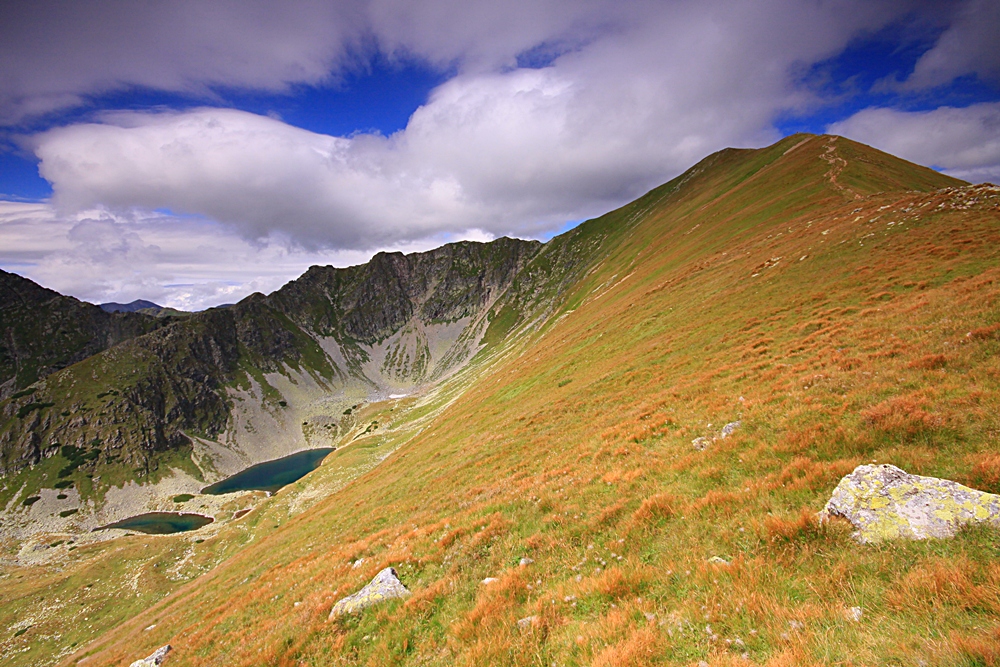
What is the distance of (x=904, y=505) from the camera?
22.8ft

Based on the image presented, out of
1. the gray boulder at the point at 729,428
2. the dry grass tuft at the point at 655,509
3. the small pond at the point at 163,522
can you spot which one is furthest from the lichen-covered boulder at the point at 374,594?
the small pond at the point at 163,522

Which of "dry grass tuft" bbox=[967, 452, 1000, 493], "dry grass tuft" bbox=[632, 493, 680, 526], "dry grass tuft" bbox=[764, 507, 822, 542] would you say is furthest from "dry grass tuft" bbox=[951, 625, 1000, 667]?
"dry grass tuft" bbox=[632, 493, 680, 526]

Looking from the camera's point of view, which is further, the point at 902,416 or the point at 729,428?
the point at 729,428

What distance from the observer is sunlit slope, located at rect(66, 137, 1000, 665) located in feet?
18.7

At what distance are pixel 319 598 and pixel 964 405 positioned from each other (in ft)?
67.5

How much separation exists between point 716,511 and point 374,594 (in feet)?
32.9

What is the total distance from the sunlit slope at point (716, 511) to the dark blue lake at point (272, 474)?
133581mm

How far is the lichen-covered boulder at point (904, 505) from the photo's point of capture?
6367 mm

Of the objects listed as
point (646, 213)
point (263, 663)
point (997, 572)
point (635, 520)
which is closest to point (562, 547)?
point (635, 520)

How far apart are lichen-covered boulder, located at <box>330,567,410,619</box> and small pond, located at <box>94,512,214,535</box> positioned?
135638 mm

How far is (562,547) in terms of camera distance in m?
10.4

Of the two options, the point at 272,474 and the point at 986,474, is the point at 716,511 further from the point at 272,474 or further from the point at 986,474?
the point at 272,474

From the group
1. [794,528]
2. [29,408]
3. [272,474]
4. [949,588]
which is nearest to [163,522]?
[272,474]

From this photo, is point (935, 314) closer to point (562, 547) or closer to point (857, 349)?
point (857, 349)
